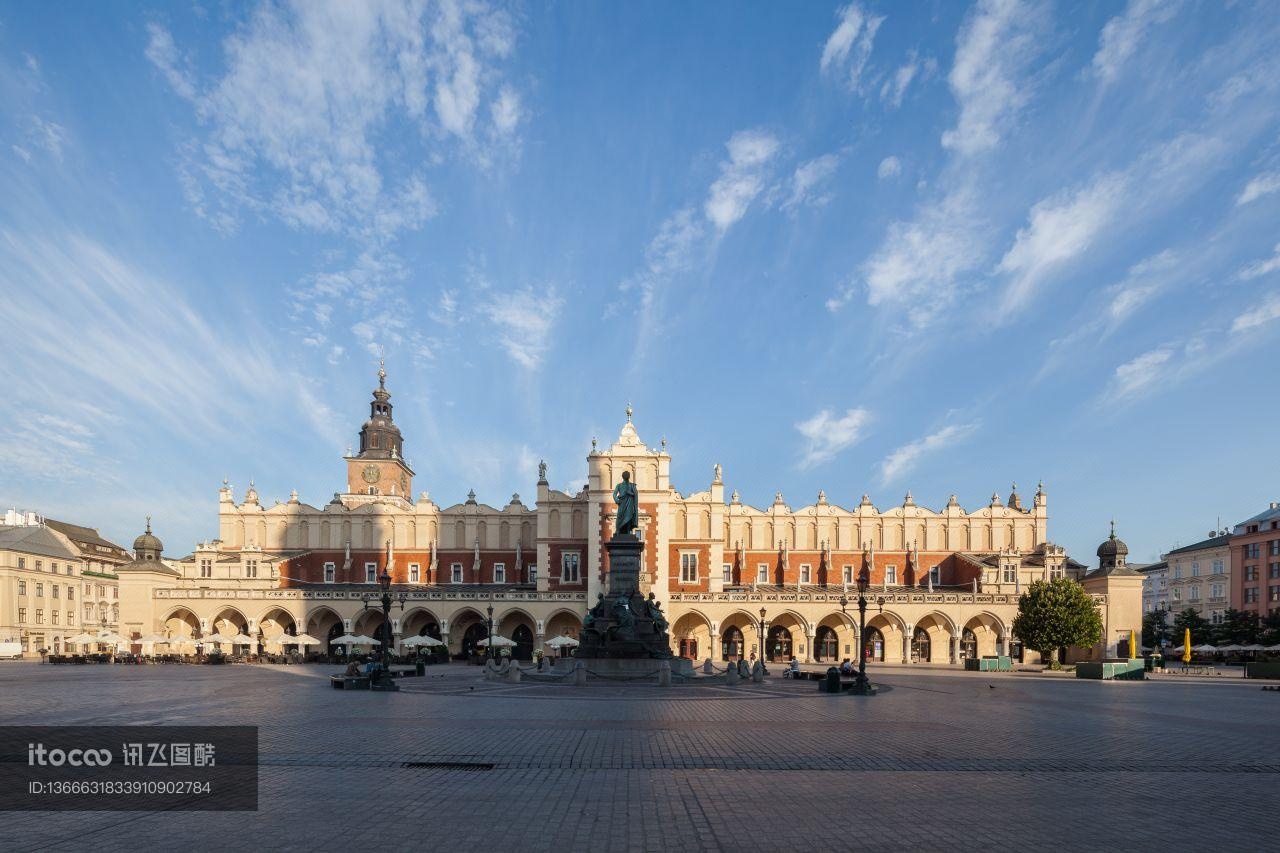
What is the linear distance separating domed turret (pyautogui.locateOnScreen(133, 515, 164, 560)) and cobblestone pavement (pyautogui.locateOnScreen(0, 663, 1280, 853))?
4647 cm

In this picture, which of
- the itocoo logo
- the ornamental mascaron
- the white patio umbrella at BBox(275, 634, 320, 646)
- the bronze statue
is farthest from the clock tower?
the itocoo logo

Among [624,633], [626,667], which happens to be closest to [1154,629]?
[624,633]

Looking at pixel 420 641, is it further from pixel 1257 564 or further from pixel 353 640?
pixel 1257 564

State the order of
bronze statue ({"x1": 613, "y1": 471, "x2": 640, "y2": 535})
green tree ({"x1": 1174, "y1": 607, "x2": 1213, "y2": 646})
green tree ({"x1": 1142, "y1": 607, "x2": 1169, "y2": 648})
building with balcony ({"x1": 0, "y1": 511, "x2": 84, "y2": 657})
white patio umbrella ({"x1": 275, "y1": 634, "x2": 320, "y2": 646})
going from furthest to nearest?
green tree ({"x1": 1142, "y1": 607, "x2": 1169, "y2": 648})
green tree ({"x1": 1174, "y1": 607, "x2": 1213, "y2": 646})
building with balcony ({"x1": 0, "y1": 511, "x2": 84, "y2": 657})
white patio umbrella ({"x1": 275, "y1": 634, "x2": 320, "y2": 646})
bronze statue ({"x1": 613, "y1": 471, "x2": 640, "y2": 535})

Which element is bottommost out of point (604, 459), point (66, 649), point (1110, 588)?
point (66, 649)

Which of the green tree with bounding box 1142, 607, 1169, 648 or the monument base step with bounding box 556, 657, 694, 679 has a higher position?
the monument base step with bounding box 556, 657, 694, 679

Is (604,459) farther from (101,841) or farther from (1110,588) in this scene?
(101,841)

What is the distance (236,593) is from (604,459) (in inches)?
1164

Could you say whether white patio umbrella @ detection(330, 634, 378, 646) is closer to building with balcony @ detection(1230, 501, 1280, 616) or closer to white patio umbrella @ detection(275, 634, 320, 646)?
white patio umbrella @ detection(275, 634, 320, 646)

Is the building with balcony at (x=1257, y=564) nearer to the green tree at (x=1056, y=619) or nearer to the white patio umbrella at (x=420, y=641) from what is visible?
the green tree at (x=1056, y=619)

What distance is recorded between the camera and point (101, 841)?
928 centimetres

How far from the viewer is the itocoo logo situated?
46.3 feet

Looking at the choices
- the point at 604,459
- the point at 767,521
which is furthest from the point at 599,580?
the point at 767,521

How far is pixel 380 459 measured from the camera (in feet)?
303
